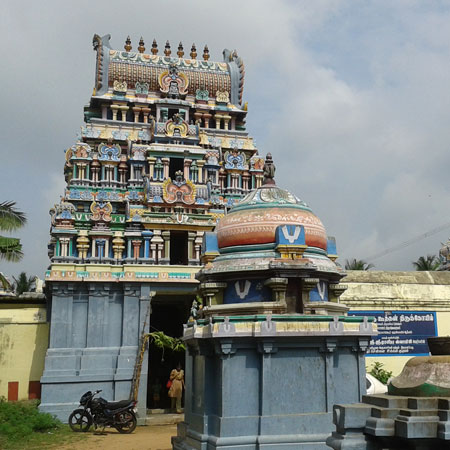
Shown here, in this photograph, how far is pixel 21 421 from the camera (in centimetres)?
1781

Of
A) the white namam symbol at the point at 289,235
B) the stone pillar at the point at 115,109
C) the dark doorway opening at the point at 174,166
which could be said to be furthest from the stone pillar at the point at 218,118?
the white namam symbol at the point at 289,235

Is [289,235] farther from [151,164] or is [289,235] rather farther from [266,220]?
[151,164]

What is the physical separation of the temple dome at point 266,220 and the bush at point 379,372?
10621 mm

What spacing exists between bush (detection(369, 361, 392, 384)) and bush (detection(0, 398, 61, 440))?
1196 cm

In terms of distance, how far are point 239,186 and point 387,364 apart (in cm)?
1158

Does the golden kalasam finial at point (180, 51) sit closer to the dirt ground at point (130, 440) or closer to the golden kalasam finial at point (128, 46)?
the golden kalasam finial at point (128, 46)

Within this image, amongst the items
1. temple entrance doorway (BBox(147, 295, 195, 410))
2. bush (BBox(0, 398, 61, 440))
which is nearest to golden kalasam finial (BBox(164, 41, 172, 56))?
temple entrance doorway (BBox(147, 295, 195, 410))

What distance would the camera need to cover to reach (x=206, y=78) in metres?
32.3

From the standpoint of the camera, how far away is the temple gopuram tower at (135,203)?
840 inches

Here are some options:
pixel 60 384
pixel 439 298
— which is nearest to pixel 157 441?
pixel 60 384

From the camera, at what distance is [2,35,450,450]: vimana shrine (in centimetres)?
1073

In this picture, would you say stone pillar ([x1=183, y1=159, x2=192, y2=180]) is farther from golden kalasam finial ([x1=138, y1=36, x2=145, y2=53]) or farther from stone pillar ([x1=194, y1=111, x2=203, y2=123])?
golden kalasam finial ([x1=138, y1=36, x2=145, y2=53])

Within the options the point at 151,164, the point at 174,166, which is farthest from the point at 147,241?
the point at 174,166

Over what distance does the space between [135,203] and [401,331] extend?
13.3m
